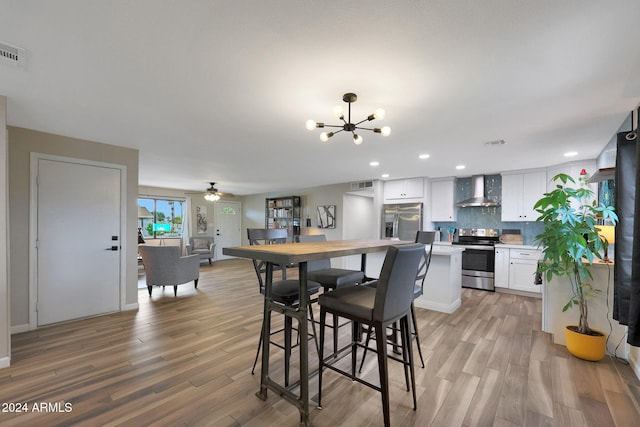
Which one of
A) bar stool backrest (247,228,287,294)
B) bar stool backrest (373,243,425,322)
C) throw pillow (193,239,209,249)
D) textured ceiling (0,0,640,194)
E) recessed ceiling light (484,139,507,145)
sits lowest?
throw pillow (193,239,209,249)

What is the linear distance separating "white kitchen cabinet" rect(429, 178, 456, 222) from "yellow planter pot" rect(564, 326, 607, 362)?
3.62 meters

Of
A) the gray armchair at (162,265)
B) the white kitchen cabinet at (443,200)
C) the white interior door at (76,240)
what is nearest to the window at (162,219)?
the gray armchair at (162,265)

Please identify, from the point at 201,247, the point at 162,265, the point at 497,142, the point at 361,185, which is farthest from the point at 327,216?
the point at 497,142

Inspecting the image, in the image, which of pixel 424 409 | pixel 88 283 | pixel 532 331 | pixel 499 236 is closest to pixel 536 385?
pixel 424 409

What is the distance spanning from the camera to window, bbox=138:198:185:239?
8.45m

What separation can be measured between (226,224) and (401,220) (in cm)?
632

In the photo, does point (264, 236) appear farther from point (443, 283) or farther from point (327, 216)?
point (327, 216)

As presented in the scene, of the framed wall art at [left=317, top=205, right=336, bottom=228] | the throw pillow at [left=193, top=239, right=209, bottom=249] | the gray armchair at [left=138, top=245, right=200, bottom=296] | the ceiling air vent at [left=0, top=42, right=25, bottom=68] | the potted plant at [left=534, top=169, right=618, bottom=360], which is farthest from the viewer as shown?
the throw pillow at [left=193, top=239, right=209, bottom=249]

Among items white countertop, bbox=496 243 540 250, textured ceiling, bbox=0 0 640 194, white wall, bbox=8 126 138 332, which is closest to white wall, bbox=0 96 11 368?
textured ceiling, bbox=0 0 640 194

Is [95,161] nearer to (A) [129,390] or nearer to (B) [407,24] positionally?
(A) [129,390]

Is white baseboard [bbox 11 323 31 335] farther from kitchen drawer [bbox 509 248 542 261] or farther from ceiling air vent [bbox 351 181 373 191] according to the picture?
kitchen drawer [bbox 509 248 542 261]

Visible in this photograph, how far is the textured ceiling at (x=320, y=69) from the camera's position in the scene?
1.39 m

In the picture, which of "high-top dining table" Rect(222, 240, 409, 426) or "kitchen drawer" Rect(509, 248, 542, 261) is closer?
"high-top dining table" Rect(222, 240, 409, 426)

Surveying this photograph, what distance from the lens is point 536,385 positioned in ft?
7.02
